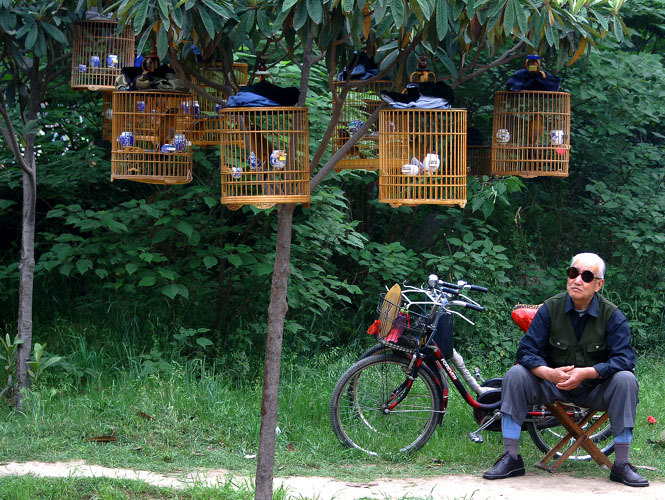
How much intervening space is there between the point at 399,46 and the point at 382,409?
9.73ft

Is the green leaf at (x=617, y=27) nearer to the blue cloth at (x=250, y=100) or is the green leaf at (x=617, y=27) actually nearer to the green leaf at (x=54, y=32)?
the blue cloth at (x=250, y=100)

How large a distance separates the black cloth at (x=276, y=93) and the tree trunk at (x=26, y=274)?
10.00ft

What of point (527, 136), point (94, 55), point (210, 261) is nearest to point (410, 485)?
point (527, 136)

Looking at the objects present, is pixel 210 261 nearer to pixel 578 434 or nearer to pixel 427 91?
pixel 427 91

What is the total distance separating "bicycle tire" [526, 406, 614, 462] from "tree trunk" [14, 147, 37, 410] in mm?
3951

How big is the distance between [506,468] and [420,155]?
216 cm

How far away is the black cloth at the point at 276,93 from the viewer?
421 centimetres

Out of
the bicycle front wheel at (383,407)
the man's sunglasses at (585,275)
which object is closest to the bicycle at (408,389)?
the bicycle front wheel at (383,407)

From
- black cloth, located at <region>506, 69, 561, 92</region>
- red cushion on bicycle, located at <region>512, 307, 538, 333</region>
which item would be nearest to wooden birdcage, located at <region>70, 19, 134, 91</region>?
black cloth, located at <region>506, 69, 561, 92</region>

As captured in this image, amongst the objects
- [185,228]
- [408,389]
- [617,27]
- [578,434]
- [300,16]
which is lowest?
[578,434]

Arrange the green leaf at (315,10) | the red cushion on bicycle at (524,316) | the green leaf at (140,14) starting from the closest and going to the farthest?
1. the green leaf at (315,10)
2. the green leaf at (140,14)
3. the red cushion on bicycle at (524,316)

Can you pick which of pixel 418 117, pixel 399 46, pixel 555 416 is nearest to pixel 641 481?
pixel 555 416

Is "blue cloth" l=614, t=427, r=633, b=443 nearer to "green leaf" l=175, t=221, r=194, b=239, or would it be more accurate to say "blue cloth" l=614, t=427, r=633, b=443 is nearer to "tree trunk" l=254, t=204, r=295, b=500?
"tree trunk" l=254, t=204, r=295, b=500

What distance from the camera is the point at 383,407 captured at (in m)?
6.17
